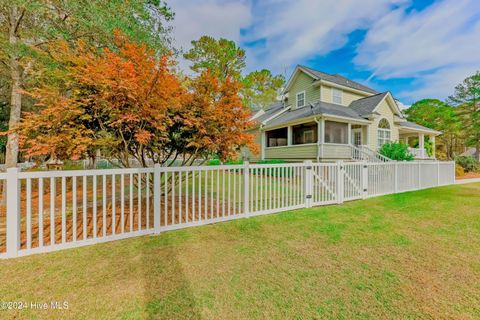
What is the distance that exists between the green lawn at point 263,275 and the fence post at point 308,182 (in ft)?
6.06

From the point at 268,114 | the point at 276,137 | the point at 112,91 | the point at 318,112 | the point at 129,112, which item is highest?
the point at 268,114

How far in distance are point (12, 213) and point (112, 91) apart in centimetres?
246

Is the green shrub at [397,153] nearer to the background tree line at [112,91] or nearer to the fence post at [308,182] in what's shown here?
the fence post at [308,182]

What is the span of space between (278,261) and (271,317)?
114 cm

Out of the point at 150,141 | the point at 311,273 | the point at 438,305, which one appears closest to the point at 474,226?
the point at 438,305

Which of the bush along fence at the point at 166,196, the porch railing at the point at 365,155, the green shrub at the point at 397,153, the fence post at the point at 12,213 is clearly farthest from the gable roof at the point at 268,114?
the fence post at the point at 12,213

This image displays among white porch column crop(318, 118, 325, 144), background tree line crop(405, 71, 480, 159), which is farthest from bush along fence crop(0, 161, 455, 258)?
background tree line crop(405, 71, 480, 159)

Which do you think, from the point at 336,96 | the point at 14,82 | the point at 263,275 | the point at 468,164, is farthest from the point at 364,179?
the point at 468,164

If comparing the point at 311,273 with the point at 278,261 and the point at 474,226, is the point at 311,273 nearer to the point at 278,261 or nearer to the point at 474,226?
the point at 278,261

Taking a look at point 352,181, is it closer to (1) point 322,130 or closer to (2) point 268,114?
(1) point 322,130

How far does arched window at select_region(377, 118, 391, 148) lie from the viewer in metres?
16.1

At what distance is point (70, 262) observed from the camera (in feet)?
10.2

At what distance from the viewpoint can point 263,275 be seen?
2.79 m

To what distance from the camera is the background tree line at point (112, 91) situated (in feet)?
13.5
